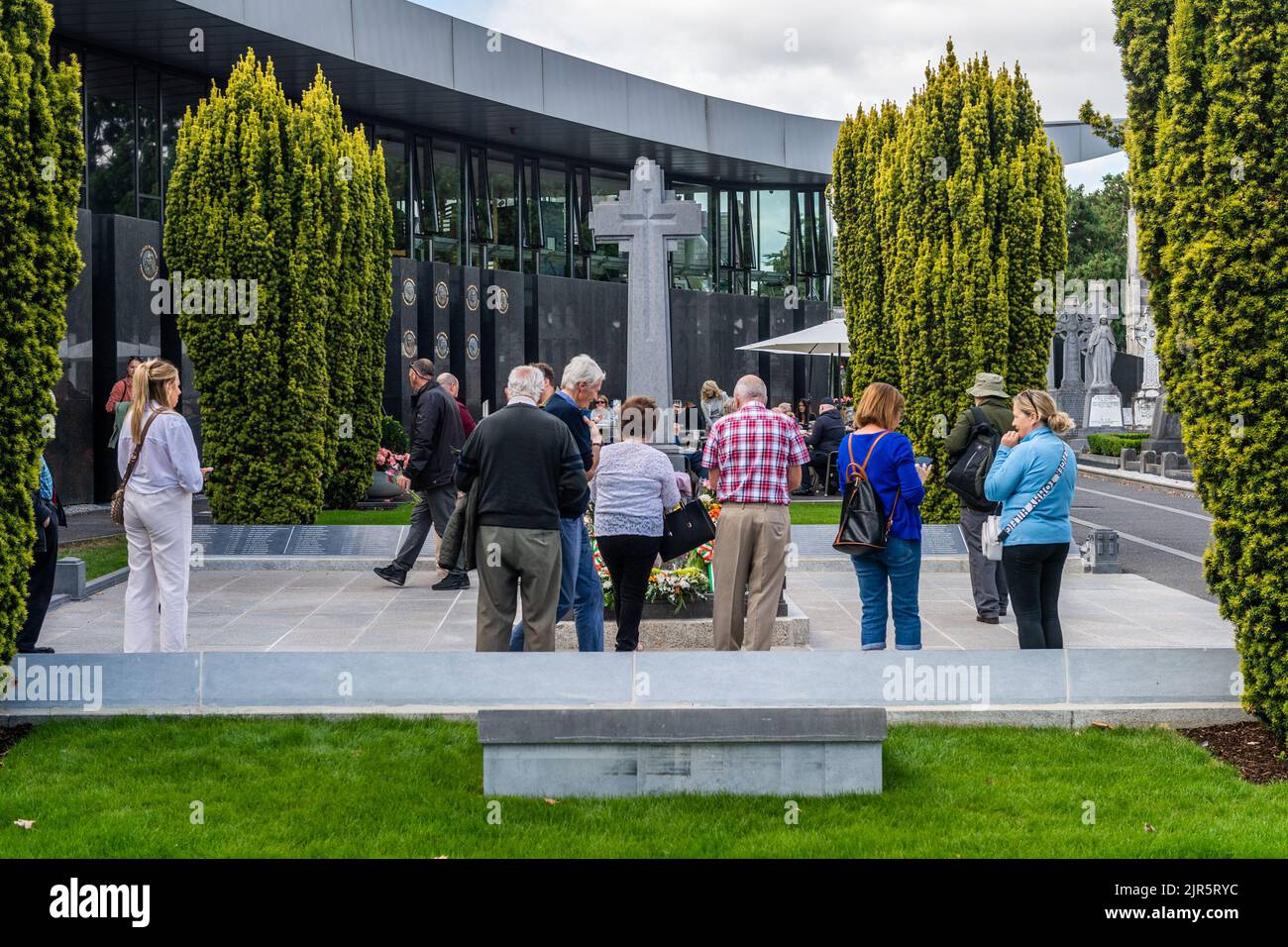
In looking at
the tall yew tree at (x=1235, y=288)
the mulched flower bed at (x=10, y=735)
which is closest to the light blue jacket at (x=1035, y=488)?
the tall yew tree at (x=1235, y=288)

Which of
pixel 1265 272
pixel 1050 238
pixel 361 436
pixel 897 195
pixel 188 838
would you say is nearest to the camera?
pixel 188 838

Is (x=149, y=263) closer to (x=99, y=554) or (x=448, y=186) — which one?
(x=99, y=554)

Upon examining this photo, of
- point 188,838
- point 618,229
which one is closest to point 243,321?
point 618,229

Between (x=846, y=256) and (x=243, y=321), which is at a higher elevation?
(x=846, y=256)

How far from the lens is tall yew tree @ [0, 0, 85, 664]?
686 cm

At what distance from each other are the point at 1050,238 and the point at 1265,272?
745cm

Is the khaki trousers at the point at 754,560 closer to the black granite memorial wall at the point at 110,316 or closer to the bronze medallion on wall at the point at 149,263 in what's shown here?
the black granite memorial wall at the point at 110,316

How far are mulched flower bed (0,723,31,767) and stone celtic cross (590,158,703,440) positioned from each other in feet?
21.7

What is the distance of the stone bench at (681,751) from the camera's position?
5801mm

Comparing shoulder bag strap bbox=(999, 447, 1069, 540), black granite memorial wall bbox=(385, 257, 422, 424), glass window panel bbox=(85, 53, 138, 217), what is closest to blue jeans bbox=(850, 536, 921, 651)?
shoulder bag strap bbox=(999, 447, 1069, 540)

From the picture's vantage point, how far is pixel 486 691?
270 inches

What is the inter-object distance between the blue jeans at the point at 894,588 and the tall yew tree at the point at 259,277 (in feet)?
27.3

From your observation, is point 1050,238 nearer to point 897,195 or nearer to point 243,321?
point 897,195

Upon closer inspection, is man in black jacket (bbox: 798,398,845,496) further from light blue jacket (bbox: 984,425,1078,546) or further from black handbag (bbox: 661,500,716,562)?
light blue jacket (bbox: 984,425,1078,546)
